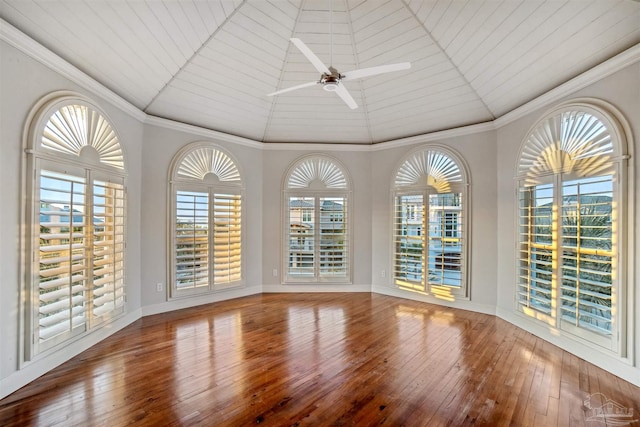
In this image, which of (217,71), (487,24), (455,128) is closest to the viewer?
(487,24)

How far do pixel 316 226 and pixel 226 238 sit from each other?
5.24 feet

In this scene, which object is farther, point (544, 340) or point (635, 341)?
point (544, 340)

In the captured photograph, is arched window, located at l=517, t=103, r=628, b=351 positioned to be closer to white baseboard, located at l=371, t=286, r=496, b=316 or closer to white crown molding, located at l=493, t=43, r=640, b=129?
white crown molding, located at l=493, t=43, r=640, b=129

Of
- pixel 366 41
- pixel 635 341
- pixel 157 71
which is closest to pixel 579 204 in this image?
pixel 635 341

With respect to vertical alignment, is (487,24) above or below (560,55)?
above

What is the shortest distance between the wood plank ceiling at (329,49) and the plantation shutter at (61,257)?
1.30m

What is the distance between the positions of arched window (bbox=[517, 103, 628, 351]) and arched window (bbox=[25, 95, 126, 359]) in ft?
16.7

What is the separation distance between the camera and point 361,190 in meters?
5.54

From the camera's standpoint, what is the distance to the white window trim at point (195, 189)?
4.40 metres

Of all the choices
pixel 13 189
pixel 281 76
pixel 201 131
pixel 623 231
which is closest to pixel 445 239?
pixel 623 231

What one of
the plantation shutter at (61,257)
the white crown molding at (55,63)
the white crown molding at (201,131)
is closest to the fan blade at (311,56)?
the white crown molding at (55,63)

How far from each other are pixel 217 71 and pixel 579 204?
14.6ft

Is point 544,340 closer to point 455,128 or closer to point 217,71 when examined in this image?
point 455,128

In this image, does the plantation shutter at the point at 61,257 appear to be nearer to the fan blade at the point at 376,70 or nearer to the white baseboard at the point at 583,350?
the fan blade at the point at 376,70
